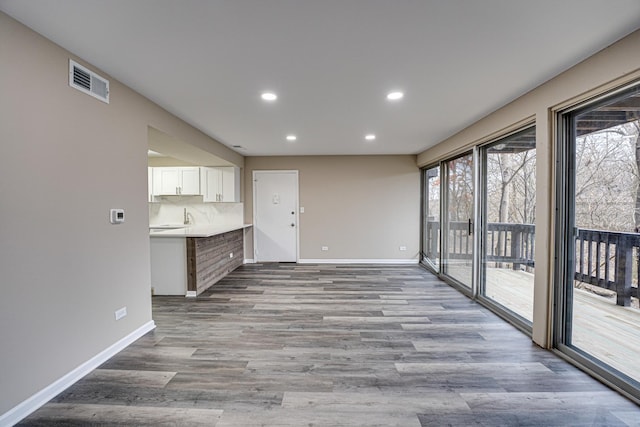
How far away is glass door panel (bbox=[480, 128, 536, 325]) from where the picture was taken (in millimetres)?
2930

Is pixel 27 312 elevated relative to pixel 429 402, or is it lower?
elevated

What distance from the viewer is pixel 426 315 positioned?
332cm

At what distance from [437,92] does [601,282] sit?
2131 millimetres

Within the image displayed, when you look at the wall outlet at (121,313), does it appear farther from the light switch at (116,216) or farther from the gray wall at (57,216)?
the light switch at (116,216)

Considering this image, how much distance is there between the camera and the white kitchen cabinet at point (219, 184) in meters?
5.70

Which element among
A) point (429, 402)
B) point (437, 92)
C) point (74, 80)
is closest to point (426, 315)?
point (429, 402)

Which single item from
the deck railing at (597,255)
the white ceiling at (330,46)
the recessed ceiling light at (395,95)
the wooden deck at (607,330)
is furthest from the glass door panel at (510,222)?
the recessed ceiling light at (395,95)

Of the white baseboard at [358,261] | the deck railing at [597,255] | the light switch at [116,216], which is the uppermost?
the light switch at [116,216]

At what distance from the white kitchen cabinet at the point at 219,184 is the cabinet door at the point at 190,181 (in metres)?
0.14

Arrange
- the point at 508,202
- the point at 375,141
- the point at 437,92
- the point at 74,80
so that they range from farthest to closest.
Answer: the point at 375,141 < the point at 508,202 < the point at 437,92 < the point at 74,80

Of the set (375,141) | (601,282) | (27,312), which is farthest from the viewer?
(375,141)

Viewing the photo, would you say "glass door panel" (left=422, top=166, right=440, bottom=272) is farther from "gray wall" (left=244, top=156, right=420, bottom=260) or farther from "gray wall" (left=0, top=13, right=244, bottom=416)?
"gray wall" (left=0, top=13, right=244, bottom=416)

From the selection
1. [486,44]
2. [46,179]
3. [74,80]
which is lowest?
[46,179]

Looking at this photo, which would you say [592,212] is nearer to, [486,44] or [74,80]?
[486,44]
